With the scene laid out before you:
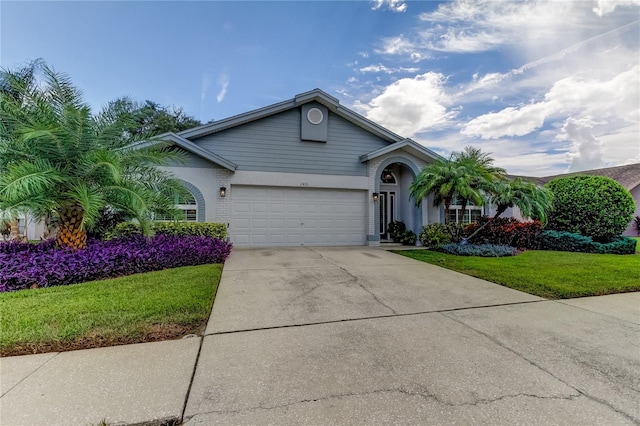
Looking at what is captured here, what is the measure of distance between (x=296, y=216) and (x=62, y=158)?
285 inches

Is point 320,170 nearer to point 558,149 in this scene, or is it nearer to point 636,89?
point 636,89

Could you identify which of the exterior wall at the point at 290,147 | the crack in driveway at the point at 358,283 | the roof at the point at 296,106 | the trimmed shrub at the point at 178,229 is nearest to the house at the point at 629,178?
the roof at the point at 296,106

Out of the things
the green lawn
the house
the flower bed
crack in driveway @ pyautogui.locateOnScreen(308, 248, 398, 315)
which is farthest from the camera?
the house

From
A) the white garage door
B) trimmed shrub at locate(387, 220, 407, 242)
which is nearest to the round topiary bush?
trimmed shrub at locate(387, 220, 407, 242)

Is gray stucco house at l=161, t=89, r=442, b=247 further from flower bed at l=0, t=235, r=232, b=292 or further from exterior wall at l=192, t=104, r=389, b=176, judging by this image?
flower bed at l=0, t=235, r=232, b=292

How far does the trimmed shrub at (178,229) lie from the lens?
8648 millimetres

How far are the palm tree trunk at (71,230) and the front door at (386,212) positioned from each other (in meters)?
10.9

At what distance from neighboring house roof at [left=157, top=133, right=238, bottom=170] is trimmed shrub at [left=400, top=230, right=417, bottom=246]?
7741mm

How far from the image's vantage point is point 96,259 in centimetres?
573

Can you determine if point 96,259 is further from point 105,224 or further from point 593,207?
point 593,207

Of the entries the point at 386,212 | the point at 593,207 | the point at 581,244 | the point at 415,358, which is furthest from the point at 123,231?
the point at 593,207

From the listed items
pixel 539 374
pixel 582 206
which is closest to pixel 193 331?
pixel 539 374

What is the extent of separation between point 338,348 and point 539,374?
1829mm

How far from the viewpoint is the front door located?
1341 centimetres
